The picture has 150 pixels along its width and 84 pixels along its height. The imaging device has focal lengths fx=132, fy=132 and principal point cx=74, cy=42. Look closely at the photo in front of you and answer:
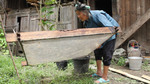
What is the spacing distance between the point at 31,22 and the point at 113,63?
5118 millimetres

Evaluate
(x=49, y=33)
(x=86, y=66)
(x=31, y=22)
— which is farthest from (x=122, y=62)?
(x=31, y=22)

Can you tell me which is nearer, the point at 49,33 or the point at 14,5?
the point at 49,33

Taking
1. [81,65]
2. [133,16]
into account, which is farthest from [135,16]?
[81,65]

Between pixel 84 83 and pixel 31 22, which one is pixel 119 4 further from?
pixel 31 22

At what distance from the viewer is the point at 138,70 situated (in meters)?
4.11

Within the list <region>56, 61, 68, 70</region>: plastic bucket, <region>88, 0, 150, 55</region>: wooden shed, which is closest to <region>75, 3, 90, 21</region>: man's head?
<region>56, 61, 68, 70</region>: plastic bucket

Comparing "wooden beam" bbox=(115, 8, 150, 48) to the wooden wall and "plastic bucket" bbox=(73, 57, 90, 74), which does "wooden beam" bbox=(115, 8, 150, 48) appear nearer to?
the wooden wall

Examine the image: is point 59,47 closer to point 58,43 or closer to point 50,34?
point 58,43

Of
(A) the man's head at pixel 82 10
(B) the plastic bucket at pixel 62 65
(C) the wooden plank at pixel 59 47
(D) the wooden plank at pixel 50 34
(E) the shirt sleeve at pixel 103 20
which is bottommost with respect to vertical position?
(B) the plastic bucket at pixel 62 65

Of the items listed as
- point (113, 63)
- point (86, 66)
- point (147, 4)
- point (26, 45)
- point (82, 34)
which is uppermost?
point (147, 4)

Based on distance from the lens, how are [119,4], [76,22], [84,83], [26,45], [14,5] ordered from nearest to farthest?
1. [26,45]
2. [84,83]
3. [119,4]
4. [76,22]
5. [14,5]

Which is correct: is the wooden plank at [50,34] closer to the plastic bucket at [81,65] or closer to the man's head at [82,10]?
the man's head at [82,10]

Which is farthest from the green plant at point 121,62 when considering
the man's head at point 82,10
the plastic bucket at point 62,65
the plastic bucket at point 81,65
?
the man's head at point 82,10

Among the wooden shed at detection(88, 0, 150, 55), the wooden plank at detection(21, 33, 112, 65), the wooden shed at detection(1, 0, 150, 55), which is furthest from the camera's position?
the wooden shed at detection(88, 0, 150, 55)
